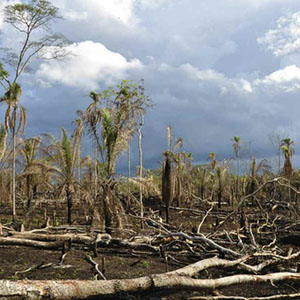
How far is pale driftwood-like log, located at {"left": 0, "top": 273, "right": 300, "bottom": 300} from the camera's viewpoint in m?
4.71

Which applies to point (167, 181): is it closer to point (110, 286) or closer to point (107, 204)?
point (107, 204)

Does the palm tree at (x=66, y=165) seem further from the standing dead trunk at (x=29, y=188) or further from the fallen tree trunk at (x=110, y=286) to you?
the fallen tree trunk at (x=110, y=286)

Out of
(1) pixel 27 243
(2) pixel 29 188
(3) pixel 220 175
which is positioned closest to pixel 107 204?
(1) pixel 27 243

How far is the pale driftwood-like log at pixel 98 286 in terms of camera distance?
185 inches

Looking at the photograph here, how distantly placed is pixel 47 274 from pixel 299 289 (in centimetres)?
506

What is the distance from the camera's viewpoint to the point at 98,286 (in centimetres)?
537

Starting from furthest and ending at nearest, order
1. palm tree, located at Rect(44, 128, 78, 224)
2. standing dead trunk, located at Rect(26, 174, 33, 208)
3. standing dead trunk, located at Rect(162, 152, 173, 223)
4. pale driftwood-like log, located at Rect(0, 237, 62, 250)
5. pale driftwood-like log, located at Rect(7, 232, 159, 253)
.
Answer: standing dead trunk, located at Rect(26, 174, 33, 208), standing dead trunk, located at Rect(162, 152, 173, 223), palm tree, located at Rect(44, 128, 78, 224), pale driftwood-like log, located at Rect(0, 237, 62, 250), pale driftwood-like log, located at Rect(7, 232, 159, 253)

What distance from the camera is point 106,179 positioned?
45.0 ft

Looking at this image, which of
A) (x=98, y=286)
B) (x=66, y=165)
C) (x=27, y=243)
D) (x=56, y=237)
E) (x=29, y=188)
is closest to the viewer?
(x=98, y=286)

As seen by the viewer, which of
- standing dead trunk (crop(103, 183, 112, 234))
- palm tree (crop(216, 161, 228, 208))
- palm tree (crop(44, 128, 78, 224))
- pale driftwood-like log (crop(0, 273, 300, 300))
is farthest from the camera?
palm tree (crop(216, 161, 228, 208))

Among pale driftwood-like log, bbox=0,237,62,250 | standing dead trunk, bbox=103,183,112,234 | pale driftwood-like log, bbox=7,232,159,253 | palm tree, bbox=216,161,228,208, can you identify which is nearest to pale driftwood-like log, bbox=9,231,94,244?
pale driftwood-like log, bbox=7,232,159,253

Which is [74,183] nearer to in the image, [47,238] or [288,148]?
[47,238]

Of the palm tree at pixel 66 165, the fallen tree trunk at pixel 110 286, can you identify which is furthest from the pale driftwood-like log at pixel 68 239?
the palm tree at pixel 66 165

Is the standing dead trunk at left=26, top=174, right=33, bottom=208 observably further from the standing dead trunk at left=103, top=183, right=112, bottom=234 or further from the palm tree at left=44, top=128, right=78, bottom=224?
the standing dead trunk at left=103, top=183, right=112, bottom=234
